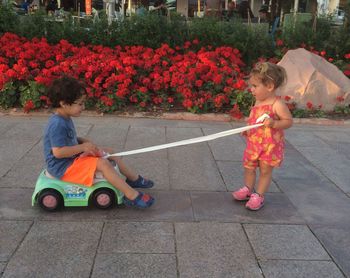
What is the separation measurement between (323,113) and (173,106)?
2.50 metres

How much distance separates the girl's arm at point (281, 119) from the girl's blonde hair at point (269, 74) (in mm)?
175

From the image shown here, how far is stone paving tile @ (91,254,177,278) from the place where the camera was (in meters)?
2.68

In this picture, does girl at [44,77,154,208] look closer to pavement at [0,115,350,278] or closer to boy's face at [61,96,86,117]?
boy's face at [61,96,86,117]

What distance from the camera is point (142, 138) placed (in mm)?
5570

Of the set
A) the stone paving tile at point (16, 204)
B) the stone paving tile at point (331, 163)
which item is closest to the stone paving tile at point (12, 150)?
the stone paving tile at point (16, 204)

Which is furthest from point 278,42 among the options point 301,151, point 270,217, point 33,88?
point 270,217

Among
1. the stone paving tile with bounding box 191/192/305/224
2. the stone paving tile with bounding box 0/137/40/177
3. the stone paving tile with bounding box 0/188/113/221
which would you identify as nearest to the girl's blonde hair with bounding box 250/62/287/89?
the stone paving tile with bounding box 191/192/305/224

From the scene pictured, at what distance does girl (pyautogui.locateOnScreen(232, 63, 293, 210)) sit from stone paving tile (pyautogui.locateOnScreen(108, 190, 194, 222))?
19.5 inches

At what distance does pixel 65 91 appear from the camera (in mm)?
3193

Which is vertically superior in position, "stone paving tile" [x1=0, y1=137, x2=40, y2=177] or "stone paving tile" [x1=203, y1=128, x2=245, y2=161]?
"stone paving tile" [x1=0, y1=137, x2=40, y2=177]

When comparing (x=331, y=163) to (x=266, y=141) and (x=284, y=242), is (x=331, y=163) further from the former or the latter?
(x=284, y=242)

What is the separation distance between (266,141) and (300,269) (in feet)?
3.51

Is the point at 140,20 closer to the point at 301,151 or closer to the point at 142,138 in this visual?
the point at 142,138

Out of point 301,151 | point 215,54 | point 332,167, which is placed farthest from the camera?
point 215,54
